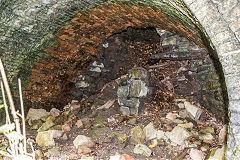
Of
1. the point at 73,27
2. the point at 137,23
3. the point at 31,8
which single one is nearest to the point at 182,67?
the point at 137,23

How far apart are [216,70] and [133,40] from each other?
2568 millimetres

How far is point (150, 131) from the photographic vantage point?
337 cm

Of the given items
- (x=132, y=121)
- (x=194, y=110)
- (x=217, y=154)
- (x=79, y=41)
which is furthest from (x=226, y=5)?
(x=79, y=41)

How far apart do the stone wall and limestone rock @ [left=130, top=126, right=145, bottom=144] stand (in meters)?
1.71

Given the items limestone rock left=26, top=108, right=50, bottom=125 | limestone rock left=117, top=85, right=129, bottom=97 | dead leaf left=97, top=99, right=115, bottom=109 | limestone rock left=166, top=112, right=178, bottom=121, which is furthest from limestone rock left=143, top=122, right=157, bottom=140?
limestone rock left=26, top=108, right=50, bottom=125

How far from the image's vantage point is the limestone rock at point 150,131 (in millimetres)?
3322

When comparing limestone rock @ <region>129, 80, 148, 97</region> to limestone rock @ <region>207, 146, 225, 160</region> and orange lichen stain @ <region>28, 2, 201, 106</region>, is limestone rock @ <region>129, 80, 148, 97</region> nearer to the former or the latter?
orange lichen stain @ <region>28, 2, 201, 106</region>

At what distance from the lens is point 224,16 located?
1408 millimetres

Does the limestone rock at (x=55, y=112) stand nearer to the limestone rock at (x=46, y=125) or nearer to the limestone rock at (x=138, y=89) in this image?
the limestone rock at (x=46, y=125)

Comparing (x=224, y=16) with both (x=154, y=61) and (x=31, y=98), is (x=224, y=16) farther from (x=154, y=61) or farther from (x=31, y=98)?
(x=31, y=98)

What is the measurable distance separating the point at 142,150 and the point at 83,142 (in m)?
1.00

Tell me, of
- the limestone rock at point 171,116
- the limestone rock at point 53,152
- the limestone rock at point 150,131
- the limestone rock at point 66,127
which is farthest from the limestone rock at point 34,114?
the limestone rock at point 171,116

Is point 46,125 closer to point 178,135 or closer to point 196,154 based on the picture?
point 178,135

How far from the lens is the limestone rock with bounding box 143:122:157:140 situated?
3.32m
